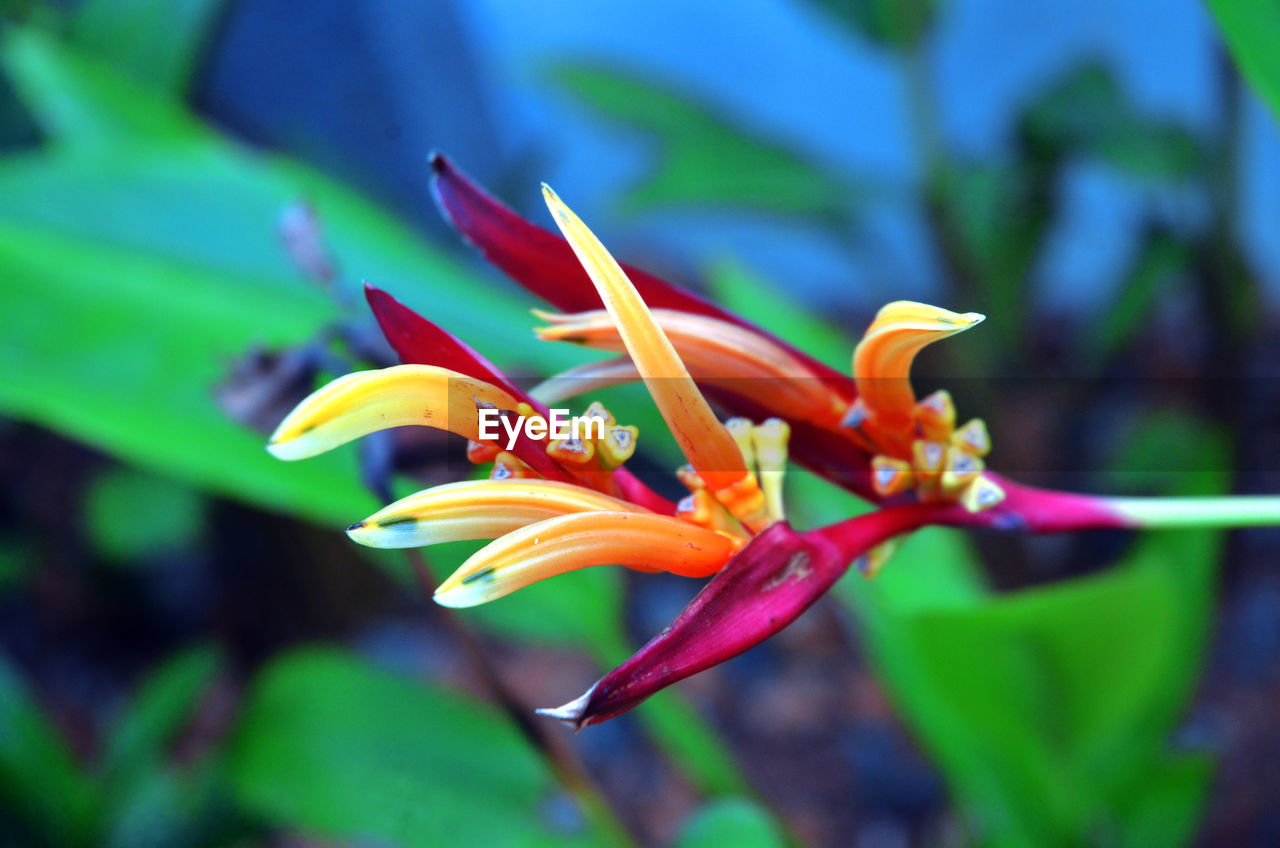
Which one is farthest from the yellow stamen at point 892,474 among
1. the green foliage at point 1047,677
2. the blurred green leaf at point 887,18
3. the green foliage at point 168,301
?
the blurred green leaf at point 887,18

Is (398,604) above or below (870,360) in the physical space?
below

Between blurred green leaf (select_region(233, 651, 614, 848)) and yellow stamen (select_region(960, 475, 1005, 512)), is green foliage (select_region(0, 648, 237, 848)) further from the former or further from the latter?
yellow stamen (select_region(960, 475, 1005, 512))

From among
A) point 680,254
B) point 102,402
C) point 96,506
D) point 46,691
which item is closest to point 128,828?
point 96,506

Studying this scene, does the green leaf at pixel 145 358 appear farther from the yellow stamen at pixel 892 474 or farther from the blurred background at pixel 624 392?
the yellow stamen at pixel 892 474

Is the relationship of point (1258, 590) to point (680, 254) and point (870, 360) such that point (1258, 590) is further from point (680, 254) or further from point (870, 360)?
point (870, 360)

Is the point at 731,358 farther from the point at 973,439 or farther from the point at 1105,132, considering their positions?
A: the point at 1105,132

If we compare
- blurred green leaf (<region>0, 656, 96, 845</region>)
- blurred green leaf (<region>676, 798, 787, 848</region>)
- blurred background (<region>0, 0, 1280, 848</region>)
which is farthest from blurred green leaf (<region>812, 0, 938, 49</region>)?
blurred green leaf (<region>0, 656, 96, 845</region>)
